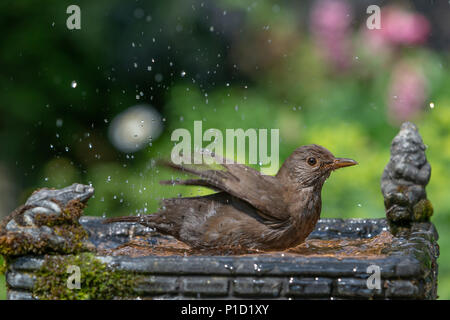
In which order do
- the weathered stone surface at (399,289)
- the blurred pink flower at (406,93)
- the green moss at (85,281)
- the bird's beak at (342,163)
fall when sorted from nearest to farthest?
1. the weathered stone surface at (399,289)
2. the green moss at (85,281)
3. the bird's beak at (342,163)
4. the blurred pink flower at (406,93)

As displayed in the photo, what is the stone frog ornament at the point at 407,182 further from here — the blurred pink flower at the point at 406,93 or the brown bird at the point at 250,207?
the blurred pink flower at the point at 406,93

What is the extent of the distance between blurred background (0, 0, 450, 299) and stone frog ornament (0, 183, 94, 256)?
307cm

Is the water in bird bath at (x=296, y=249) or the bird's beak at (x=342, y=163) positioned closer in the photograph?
the water in bird bath at (x=296, y=249)

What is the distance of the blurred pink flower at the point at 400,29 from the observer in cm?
721

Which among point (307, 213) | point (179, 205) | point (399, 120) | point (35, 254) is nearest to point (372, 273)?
point (307, 213)

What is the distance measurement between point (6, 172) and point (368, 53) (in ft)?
12.7

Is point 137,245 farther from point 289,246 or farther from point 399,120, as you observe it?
point 399,120

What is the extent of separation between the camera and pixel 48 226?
3.58 m

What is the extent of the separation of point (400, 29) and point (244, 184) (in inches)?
151

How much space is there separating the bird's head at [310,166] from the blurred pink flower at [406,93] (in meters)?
3.06

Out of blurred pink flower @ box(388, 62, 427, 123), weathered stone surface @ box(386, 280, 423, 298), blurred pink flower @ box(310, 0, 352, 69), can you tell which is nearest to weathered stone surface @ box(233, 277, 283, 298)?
weathered stone surface @ box(386, 280, 423, 298)

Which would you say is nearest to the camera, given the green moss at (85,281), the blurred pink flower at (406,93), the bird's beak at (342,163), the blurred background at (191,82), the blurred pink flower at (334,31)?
the green moss at (85,281)

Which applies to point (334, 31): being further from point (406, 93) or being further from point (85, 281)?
point (85, 281)

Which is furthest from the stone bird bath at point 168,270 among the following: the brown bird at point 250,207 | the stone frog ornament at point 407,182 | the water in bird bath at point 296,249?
the stone frog ornament at point 407,182
